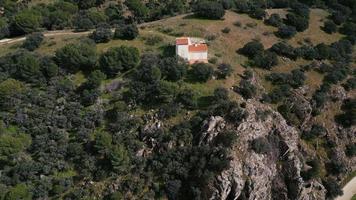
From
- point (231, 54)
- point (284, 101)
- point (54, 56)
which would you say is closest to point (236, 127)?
point (284, 101)

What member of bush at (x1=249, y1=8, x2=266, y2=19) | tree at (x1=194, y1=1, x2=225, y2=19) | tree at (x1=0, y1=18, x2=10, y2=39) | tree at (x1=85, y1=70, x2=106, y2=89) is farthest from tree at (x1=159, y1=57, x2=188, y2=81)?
tree at (x1=0, y1=18, x2=10, y2=39)

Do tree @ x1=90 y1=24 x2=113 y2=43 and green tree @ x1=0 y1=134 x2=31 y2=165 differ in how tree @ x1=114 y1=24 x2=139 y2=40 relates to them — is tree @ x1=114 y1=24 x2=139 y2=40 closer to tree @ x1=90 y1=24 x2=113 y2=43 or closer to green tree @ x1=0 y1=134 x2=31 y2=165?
tree @ x1=90 y1=24 x2=113 y2=43

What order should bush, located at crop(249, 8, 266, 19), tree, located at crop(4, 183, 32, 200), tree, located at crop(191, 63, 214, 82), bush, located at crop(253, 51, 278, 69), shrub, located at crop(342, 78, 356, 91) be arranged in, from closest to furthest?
tree, located at crop(4, 183, 32, 200) → tree, located at crop(191, 63, 214, 82) → shrub, located at crop(342, 78, 356, 91) → bush, located at crop(253, 51, 278, 69) → bush, located at crop(249, 8, 266, 19)

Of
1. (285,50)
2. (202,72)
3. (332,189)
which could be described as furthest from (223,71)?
(332,189)

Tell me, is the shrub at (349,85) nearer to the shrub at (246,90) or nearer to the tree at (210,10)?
the shrub at (246,90)

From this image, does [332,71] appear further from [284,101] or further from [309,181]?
[309,181]

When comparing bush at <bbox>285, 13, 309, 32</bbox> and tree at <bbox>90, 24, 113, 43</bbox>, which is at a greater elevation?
tree at <bbox>90, 24, 113, 43</bbox>

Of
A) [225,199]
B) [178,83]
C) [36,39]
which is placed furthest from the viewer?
[36,39]
